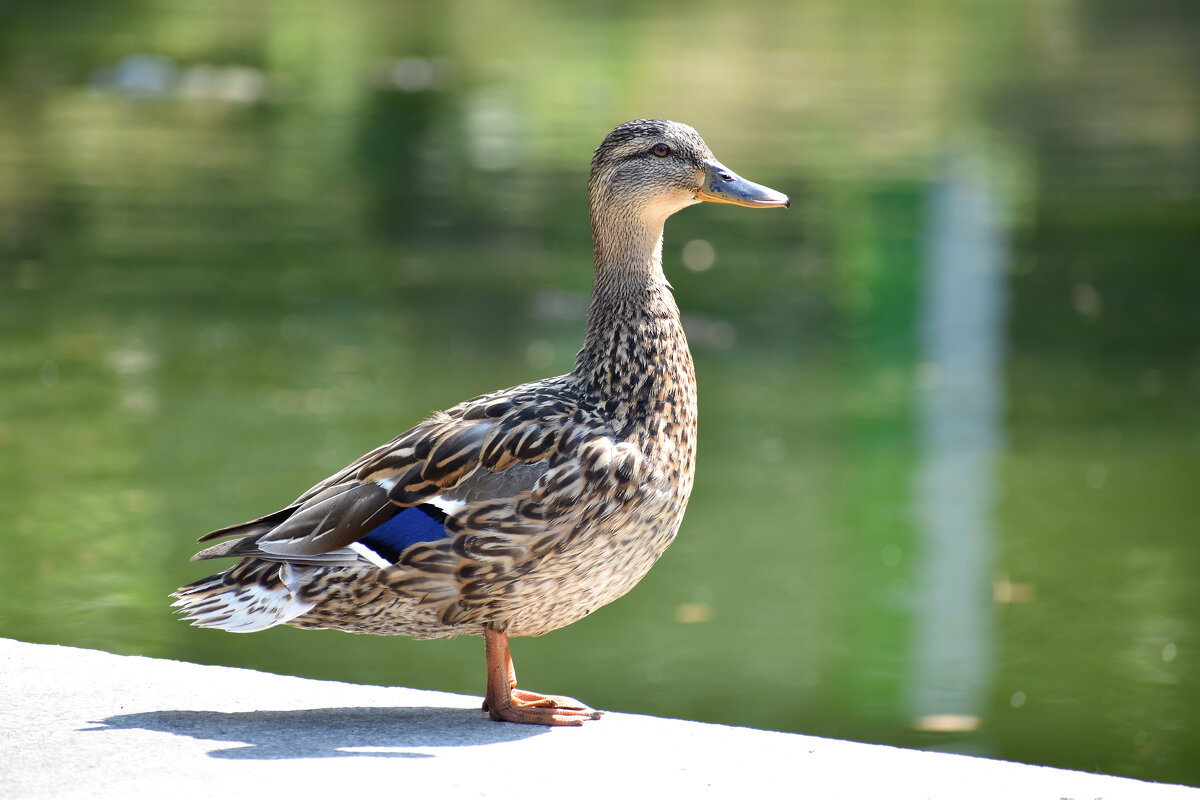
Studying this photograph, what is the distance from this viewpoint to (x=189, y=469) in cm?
742

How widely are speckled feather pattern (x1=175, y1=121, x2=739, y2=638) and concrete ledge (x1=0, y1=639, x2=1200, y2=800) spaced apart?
0.26 meters

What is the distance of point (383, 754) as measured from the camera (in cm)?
360

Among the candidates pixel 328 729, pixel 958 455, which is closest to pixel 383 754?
pixel 328 729

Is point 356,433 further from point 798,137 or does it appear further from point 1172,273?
point 798,137

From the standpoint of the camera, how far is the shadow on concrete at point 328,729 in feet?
11.8

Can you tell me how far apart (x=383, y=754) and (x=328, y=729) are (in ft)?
0.82

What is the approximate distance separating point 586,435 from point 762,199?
0.83 meters

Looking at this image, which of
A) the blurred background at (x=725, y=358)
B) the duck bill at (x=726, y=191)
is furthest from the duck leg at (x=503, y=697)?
the blurred background at (x=725, y=358)

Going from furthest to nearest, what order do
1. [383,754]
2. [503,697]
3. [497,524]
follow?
[503,697] → [497,524] → [383,754]

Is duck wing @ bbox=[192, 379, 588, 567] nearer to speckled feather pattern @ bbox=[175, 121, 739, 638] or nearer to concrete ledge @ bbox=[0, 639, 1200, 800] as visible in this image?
speckled feather pattern @ bbox=[175, 121, 739, 638]

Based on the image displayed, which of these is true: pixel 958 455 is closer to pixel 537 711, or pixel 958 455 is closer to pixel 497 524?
pixel 537 711

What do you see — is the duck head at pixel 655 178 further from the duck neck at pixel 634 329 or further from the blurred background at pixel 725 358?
the blurred background at pixel 725 358

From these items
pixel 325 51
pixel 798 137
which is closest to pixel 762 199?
pixel 798 137

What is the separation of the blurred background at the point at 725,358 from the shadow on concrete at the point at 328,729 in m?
1.45
